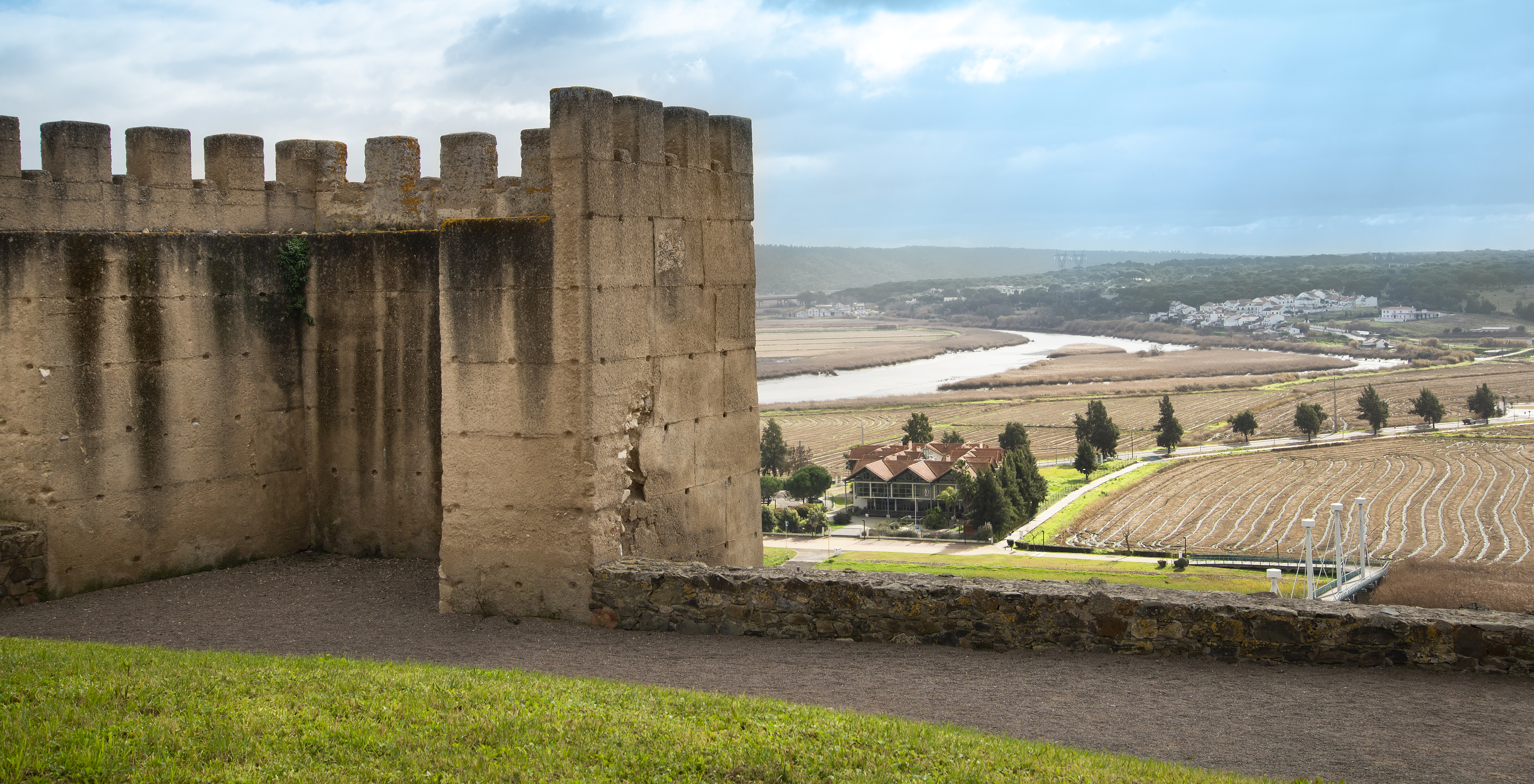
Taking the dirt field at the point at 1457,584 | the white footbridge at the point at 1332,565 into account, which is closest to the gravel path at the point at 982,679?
the white footbridge at the point at 1332,565

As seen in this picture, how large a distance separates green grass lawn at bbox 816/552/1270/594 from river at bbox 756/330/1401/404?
52873mm

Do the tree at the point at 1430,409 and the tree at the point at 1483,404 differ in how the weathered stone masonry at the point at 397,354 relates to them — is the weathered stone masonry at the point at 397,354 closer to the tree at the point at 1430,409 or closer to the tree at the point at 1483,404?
the tree at the point at 1430,409

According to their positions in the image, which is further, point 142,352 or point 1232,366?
point 1232,366

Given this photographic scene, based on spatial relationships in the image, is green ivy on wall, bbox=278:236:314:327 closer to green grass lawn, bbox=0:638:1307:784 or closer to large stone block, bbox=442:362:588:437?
large stone block, bbox=442:362:588:437

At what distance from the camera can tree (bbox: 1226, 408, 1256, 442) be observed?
83.0 metres

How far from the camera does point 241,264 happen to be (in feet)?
35.6

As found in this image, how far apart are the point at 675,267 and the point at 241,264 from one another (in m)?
4.28

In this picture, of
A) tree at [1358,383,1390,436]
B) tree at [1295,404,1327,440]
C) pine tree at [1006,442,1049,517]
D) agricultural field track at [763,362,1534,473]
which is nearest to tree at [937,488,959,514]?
pine tree at [1006,442,1049,517]

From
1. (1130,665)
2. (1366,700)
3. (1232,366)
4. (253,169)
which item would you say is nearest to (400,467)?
(253,169)

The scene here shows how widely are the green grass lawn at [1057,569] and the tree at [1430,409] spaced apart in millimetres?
40846

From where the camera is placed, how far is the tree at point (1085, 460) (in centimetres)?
7131

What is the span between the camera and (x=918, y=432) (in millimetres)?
76438

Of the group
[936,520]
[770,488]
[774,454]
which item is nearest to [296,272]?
[936,520]

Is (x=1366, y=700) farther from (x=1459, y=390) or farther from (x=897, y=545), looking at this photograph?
(x=1459, y=390)
